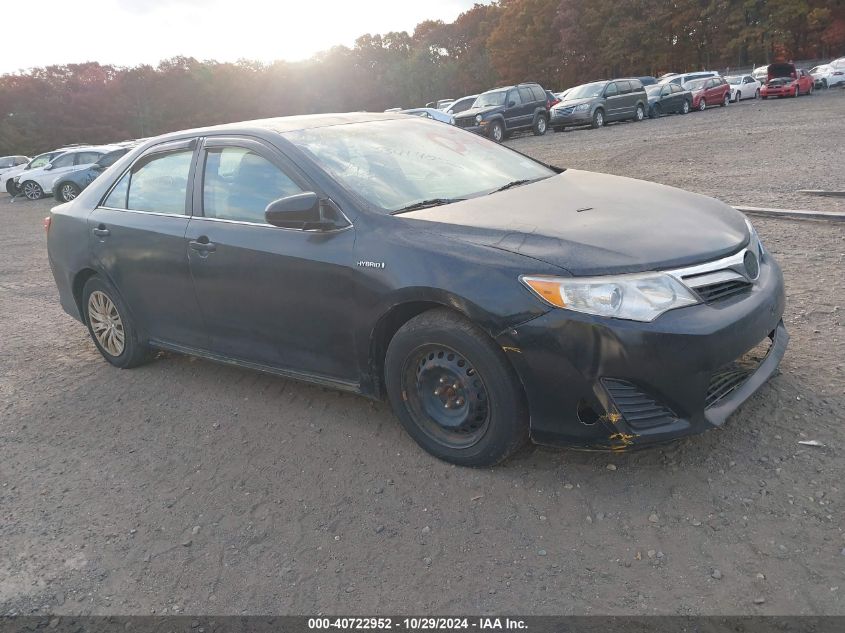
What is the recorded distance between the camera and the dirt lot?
2627 mm

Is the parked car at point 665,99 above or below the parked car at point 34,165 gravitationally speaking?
below

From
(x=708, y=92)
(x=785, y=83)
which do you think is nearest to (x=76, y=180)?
(x=708, y=92)

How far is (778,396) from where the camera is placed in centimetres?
369

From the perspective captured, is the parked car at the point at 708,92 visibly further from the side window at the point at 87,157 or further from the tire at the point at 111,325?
the tire at the point at 111,325

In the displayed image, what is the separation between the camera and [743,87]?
3769cm

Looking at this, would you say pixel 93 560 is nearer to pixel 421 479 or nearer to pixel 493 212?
pixel 421 479

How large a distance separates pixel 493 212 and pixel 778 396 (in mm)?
1727

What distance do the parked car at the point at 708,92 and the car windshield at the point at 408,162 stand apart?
30742 mm

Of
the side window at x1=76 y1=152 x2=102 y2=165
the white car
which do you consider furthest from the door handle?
the white car

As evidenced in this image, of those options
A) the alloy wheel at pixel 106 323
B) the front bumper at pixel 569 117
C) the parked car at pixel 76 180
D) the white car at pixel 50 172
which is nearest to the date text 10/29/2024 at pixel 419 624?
the alloy wheel at pixel 106 323

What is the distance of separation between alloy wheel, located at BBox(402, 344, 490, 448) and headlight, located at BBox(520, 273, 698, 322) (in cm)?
54

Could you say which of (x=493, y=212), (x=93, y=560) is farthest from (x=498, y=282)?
(x=93, y=560)

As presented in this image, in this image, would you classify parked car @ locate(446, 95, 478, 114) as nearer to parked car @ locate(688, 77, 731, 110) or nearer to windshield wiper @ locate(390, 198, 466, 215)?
parked car @ locate(688, 77, 731, 110)

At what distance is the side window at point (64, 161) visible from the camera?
74.4 ft
